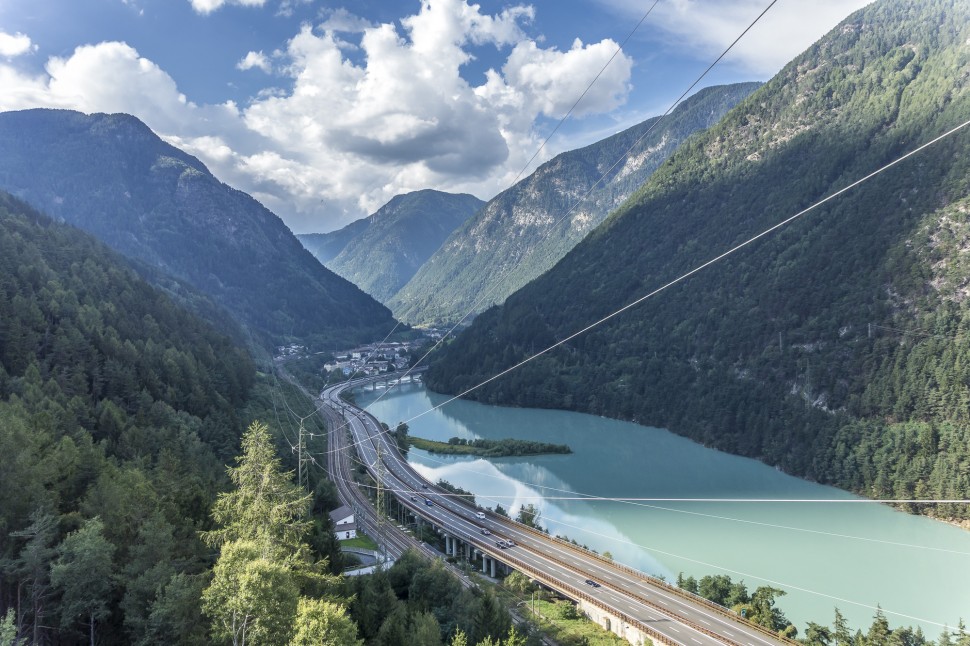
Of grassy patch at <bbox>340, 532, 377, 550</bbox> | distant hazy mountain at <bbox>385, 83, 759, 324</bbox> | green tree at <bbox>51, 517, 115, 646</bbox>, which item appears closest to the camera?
green tree at <bbox>51, 517, 115, 646</bbox>

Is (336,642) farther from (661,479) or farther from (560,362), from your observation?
(560,362)

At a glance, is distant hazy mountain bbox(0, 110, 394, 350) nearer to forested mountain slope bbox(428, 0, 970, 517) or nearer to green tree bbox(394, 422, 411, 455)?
forested mountain slope bbox(428, 0, 970, 517)

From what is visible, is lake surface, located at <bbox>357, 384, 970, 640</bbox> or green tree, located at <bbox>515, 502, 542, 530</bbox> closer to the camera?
lake surface, located at <bbox>357, 384, 970, 640</bbox>

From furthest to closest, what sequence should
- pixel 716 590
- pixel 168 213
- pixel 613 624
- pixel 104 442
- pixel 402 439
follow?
1. pixel 168 213
2. pixel 402 439
3. pixel 716 590
4. pixel 613 624
5. pixel 104 442

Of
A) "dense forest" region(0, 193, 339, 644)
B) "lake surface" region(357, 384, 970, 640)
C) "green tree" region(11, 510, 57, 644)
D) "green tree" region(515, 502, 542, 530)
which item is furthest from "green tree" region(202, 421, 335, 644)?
"green tree" region(515, 502, 542, 530)

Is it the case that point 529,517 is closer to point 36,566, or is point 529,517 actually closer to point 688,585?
point 688,585

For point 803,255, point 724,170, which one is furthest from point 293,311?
point 803,255

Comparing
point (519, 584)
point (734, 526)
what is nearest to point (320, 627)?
point (519, 584)

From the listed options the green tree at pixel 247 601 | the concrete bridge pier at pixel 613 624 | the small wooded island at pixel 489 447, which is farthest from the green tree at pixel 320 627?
the small wooded island at pixel 489 447
